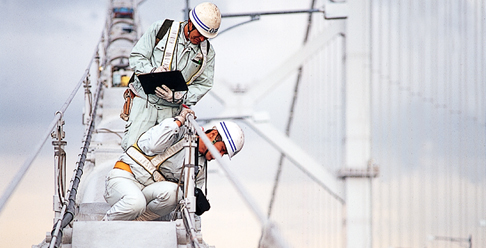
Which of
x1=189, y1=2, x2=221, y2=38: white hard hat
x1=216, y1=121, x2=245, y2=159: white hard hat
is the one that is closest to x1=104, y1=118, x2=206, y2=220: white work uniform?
x1=216, y1=121, x2=245, y2=159: white hard hat

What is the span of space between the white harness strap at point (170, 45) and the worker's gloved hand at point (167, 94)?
17 centimetres

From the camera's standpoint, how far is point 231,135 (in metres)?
3.87

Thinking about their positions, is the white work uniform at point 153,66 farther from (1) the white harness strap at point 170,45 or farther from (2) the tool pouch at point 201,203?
(2) the tool pouch at point 201,203

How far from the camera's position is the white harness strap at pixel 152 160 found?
3787 millimetres

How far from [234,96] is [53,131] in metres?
14.4

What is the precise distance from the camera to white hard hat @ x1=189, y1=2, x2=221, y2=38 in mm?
3879

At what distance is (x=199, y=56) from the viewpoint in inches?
163

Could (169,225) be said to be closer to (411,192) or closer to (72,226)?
(72,226)

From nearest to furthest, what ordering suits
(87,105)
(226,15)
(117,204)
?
(117,204) < (87,105) < (226,15)

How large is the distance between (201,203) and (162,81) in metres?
0.63

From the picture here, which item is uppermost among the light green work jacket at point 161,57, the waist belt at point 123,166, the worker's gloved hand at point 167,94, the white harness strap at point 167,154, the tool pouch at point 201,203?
the light green work jacket at point 161,57

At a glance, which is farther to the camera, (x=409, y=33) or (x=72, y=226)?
(x=409, y=33)

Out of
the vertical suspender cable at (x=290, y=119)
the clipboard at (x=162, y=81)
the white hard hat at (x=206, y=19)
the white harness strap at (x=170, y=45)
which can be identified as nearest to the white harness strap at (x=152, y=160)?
the clipboard at (x=162, y=81)

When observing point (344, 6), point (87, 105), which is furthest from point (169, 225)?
point (344, 6)
